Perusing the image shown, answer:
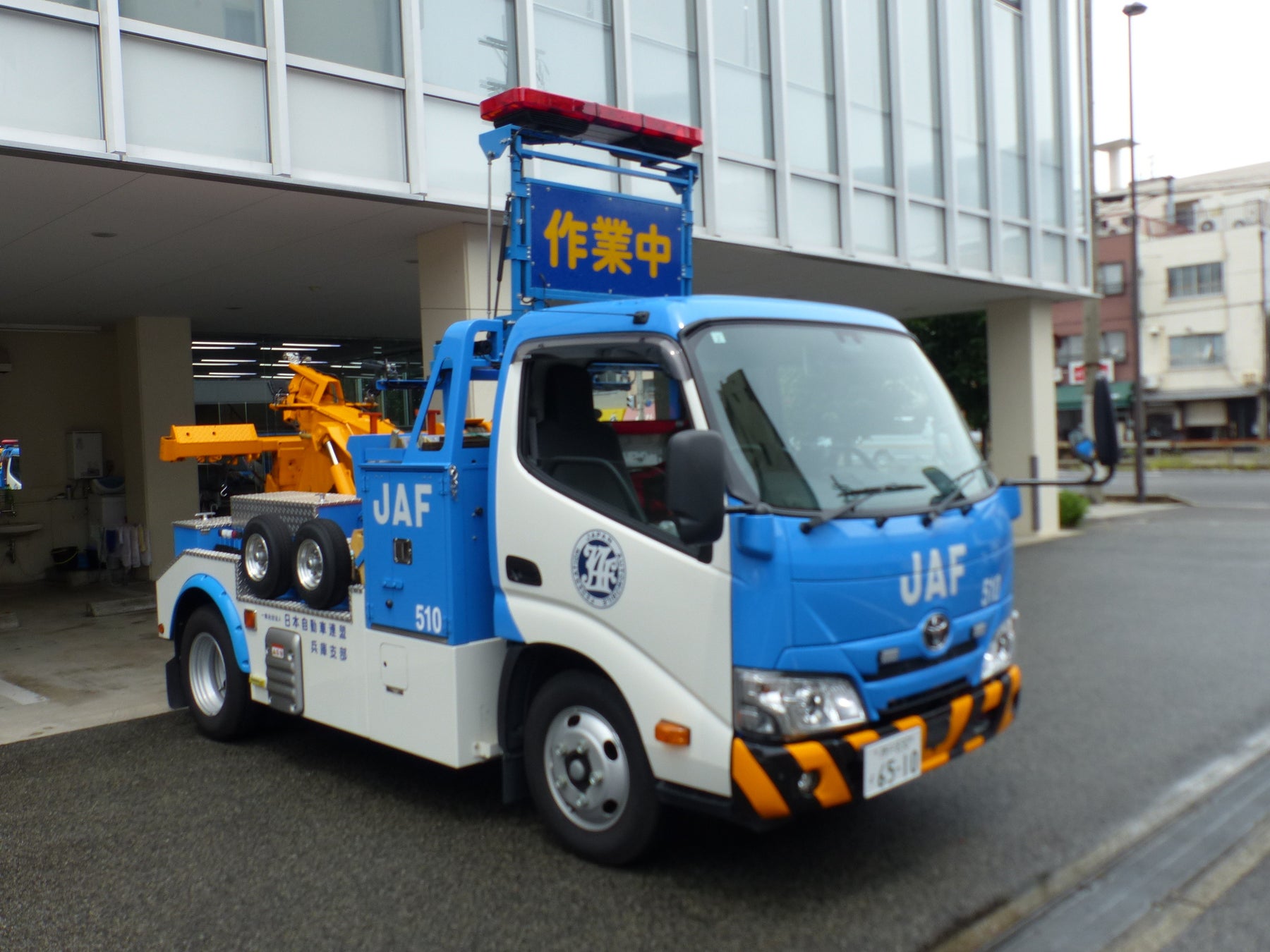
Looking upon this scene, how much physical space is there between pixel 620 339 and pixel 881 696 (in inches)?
65.1

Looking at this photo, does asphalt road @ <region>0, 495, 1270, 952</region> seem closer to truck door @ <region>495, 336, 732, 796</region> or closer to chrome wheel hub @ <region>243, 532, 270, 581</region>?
truck door @ <region>495, 336, 732, 796</region>

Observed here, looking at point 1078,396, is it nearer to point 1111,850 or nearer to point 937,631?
point 1111,850

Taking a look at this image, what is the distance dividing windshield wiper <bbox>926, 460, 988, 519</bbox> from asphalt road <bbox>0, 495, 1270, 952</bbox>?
1455 millimetres

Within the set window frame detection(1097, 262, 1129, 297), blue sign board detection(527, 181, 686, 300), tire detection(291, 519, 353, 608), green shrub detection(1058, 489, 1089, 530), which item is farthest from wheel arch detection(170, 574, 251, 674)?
window frame detection(1097, 262, 1129, 297)

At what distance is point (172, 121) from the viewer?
24.3 ft

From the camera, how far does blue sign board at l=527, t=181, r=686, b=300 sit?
514cm

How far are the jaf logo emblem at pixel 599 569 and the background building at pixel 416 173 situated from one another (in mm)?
5033

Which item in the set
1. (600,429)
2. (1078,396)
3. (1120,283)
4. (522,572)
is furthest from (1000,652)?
(1120,283)

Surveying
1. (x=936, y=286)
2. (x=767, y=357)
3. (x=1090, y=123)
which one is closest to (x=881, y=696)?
(x=767, y=357)

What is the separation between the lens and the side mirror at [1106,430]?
4133 millimetres

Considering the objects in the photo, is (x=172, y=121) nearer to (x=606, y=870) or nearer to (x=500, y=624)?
(x=500, y=624)

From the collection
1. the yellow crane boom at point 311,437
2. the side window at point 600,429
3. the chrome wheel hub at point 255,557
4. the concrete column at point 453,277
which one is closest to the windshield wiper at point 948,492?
the side window at point 600,429

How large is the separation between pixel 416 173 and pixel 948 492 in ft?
18.8

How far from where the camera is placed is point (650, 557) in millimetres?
3820
